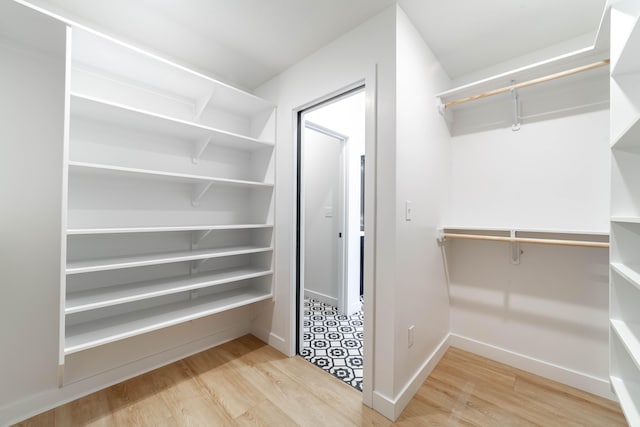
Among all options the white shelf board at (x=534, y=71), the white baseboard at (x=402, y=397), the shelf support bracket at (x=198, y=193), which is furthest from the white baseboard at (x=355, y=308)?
the white shelf board at (x=534, y=71)

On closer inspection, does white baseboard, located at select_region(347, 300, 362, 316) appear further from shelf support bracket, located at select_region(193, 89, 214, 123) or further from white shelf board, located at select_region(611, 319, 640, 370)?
shelf support bracket, located at select_region(193, 89, 214, 123)

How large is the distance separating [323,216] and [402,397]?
2082 millimetres

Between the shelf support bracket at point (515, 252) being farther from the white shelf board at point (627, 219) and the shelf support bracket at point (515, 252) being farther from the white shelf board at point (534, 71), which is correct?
the white shelf board at point (534, 71)

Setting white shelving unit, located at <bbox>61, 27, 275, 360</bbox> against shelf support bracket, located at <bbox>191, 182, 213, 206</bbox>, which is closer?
white shelving unit, located at <bbox>61, 27, 275, 360</bbox>

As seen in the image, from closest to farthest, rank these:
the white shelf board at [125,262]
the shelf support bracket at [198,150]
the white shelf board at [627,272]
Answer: the white shelf board at [627,272] < the white shelf board at [125,262] < the shelf support bracket at [198,150]

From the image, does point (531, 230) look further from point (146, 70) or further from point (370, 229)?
point (146, 70)

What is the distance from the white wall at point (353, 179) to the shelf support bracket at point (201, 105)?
1.31 metres

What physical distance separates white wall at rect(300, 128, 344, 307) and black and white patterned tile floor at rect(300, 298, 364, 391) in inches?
11.7

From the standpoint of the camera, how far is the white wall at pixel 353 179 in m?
2.87

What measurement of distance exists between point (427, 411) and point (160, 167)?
2.40m

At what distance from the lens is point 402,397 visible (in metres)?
1.50

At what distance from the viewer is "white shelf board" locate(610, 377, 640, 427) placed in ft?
3.06

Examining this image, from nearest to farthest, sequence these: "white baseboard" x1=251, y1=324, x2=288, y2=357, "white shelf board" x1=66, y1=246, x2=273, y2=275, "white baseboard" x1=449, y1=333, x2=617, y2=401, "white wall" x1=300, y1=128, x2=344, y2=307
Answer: "white shelf board" x1=66, y1=246, x2=273, y2=275 → "white baseboard" x1=449, y1=333, x2=617, y2=401 → "white baseboard" x1=251, y1=324, x2=288, y2=357 → "white wall" x1=300, y1=128, x2=344, y2=307

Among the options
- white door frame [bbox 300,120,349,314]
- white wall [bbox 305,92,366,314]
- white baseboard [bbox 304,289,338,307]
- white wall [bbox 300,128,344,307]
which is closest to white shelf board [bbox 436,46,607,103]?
white wall [bbox 305,92,366,314]
